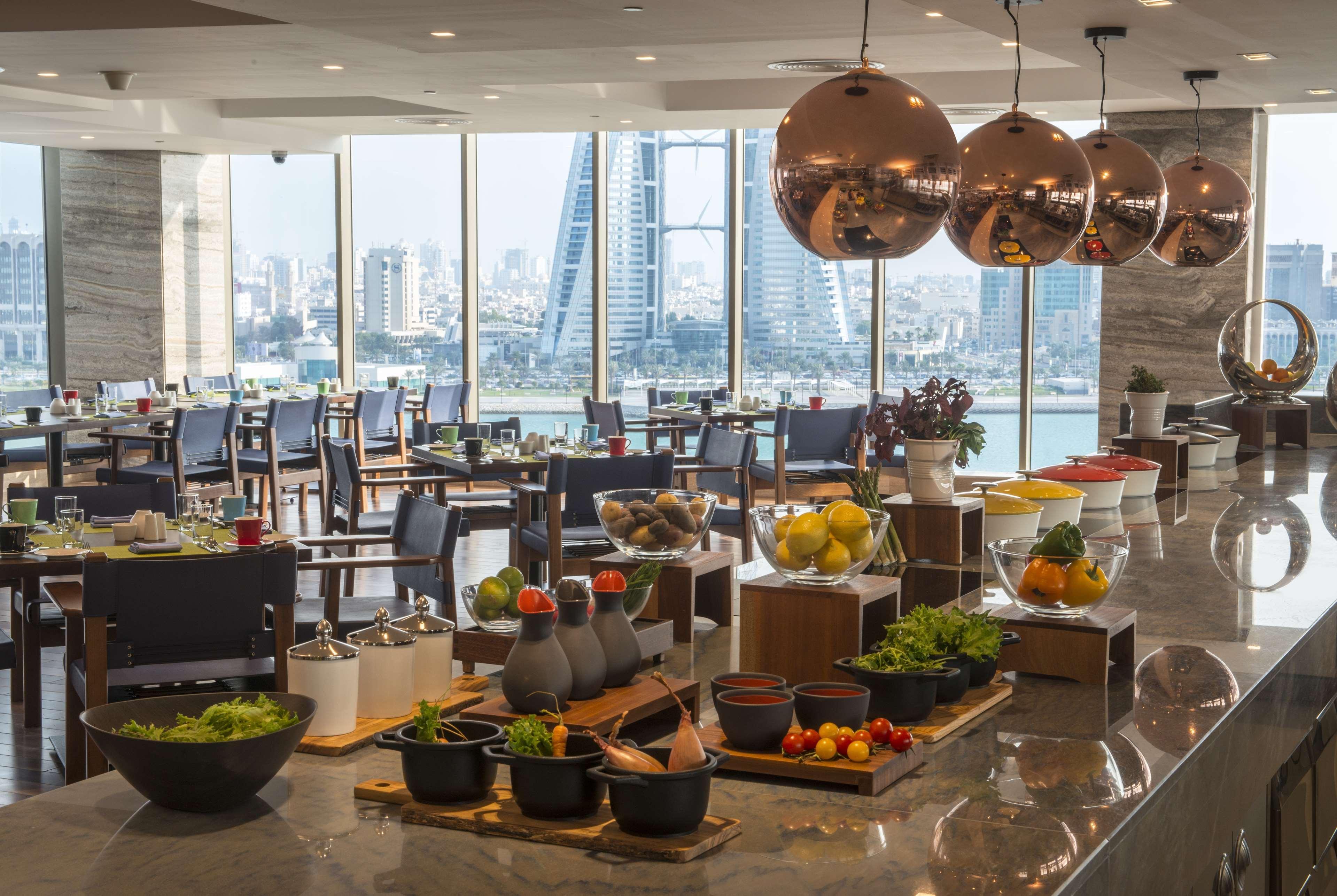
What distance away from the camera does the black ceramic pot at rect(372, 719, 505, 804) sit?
4.58ft

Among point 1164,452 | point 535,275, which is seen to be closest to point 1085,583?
point 1164,452

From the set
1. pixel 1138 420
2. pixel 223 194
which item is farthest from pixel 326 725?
pixel 223 194

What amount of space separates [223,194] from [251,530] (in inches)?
322

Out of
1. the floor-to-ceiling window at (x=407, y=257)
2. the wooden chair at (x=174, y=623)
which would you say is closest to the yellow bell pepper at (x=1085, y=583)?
the wooden chair at (x=174, y=623)

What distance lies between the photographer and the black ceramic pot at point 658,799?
130 cm

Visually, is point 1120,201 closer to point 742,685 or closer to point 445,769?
point 742,685

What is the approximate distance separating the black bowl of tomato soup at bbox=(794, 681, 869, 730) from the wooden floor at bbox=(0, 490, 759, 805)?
969mm

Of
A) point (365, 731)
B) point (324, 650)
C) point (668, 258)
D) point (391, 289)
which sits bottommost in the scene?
point (365, 731)

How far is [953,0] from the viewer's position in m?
3.35

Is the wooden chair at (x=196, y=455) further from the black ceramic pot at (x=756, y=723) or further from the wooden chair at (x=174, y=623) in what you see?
the black ceramic pot at (x=756, y=723)

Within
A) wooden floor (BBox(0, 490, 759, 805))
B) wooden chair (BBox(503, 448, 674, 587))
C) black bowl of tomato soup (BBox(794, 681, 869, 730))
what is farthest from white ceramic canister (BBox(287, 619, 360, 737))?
wooden chair (BBox(503, 448, 674, 587))

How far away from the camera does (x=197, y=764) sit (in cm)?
138

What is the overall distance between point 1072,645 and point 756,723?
64 centimetres

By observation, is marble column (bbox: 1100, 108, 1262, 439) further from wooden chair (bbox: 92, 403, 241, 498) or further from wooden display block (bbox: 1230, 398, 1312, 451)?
wooden chair (bbox: 92, 403, 241, 498)
